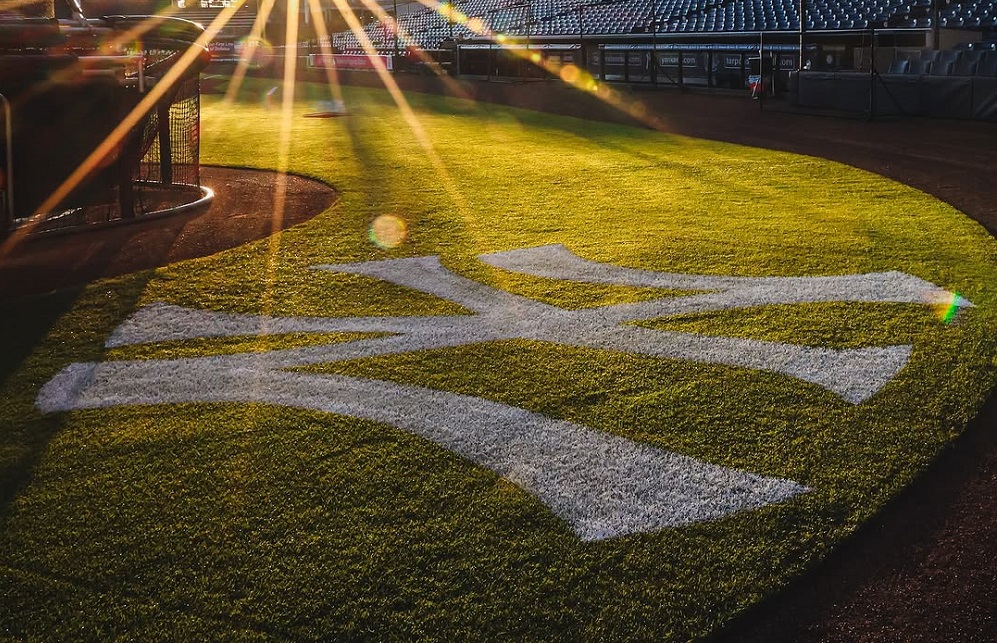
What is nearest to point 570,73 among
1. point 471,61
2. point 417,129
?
point 471,61

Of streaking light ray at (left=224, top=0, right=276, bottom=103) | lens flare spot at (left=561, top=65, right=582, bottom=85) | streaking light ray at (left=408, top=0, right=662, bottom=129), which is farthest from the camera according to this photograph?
lens flare spot at (left=561, top=65, right=582, bottom=85)

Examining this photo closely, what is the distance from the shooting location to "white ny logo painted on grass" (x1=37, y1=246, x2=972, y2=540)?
8.51ft

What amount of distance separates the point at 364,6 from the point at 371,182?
50984 millimetres

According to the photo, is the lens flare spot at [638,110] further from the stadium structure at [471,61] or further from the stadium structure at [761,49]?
the stadium structure at [471,61]

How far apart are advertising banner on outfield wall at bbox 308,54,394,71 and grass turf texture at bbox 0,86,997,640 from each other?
105 ft

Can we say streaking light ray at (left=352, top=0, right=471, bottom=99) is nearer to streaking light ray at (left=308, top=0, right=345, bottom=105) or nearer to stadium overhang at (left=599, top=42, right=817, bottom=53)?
streaking light ray at (left=308, top=0, right=345, bottom=105)

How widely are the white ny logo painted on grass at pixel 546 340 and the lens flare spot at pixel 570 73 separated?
21.4m

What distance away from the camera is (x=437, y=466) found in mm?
2760

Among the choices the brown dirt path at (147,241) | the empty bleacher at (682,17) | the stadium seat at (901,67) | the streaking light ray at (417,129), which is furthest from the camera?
the empty bleacher at (682,17)

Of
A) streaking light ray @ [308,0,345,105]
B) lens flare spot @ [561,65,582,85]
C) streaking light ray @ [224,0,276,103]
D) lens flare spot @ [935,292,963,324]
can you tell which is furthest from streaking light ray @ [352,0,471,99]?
lens flare spot @ [935,292,963,324]

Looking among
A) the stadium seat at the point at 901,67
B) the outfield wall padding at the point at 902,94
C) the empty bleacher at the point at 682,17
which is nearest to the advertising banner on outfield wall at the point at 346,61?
the empty bleacher at the point at 682,17

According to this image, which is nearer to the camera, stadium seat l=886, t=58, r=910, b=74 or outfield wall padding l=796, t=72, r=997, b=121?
outfield wall padding l=796, t=72, r=997, b=121

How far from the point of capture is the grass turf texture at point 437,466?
2.09 metres

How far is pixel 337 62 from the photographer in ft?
129
